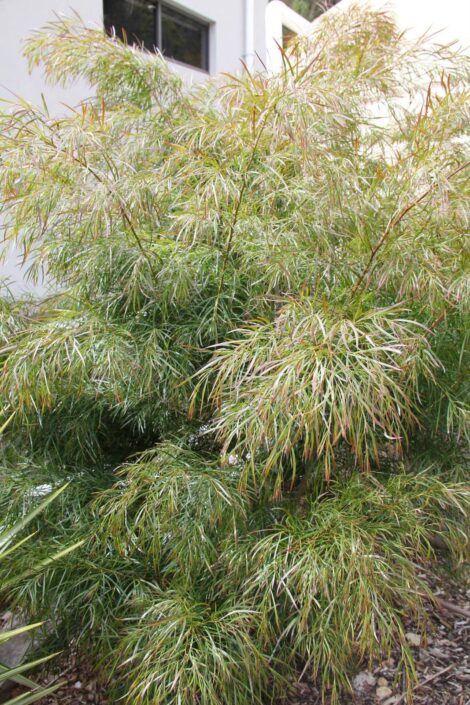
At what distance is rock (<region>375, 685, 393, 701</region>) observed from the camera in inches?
81.7

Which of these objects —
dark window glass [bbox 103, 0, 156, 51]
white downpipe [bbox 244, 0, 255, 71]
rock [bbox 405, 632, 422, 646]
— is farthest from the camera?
white downpipe [bbox 244, 0, 255, 71]

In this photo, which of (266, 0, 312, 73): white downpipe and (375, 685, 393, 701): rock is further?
(266, 0, 312, 73): white downpipe

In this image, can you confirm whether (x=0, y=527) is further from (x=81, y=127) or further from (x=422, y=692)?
(x=422, y=692)

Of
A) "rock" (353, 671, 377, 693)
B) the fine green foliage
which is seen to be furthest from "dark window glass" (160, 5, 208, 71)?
"rock" (353, 671, 377, 693)

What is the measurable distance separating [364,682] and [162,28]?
5.24m

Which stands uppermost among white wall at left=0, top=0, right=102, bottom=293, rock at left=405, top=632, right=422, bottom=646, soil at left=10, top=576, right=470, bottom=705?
white wall at left=0, top=0, right=102, bottom=293

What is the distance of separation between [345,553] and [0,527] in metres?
1.15

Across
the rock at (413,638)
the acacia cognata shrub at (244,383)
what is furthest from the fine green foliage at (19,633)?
the rock at (413,638)

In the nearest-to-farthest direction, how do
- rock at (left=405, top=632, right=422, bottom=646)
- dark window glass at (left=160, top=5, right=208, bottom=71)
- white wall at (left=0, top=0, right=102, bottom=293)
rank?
1. rock at (left=405, top=632, right=422, bottom=646)
2. white wall at (left=0, top=0, right=102, bottom=293)
3. dark window glass at (left=160, top=5, right=208, bottom=71)

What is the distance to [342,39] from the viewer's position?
252cm

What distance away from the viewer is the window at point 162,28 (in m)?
5.00

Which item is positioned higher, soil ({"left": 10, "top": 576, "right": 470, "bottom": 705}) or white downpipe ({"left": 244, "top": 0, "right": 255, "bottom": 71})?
white downpipe ({"left": 244, "top": 0, "right": 255, "bottom": 71})

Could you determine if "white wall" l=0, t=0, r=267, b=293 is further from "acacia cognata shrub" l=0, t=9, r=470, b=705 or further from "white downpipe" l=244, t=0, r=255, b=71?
"acacia cognata shrub" l=0, t=9, r=470, b=705

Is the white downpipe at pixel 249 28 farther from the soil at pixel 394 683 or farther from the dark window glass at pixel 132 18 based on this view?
the soil at pixel 394 683
